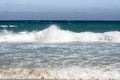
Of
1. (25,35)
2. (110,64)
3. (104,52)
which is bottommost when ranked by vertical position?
(25,35)

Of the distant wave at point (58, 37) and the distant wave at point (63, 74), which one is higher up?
the distant wave at point (63, 74)

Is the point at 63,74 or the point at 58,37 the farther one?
the point at 58,37

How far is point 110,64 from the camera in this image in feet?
43.9

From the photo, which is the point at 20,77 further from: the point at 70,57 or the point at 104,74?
the point at 70,57

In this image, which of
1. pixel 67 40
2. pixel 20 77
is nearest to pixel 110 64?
pixel 20 77

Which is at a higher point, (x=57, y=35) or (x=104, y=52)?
(x=104, y=52)

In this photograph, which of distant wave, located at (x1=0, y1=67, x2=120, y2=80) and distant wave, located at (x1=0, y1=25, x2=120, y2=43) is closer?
distant wave, located at (x1=0, y1=67, x2=120, y2=80)

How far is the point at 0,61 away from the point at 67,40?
11660mm

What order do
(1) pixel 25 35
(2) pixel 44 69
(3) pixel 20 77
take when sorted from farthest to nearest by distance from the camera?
(1) pixel 25 35 < (2) pixel 44 69 < (3) pixel 20 77

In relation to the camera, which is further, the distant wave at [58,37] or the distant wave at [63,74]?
the distant wave at [58,37]

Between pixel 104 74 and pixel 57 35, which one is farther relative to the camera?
pixel 57 35

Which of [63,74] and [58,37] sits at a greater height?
[63,74]

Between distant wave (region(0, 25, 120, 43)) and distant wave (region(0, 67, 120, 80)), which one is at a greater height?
distant wave (region(0, 67, 120, 80))

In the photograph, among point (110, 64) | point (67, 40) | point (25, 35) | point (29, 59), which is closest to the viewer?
point (110, 64)
